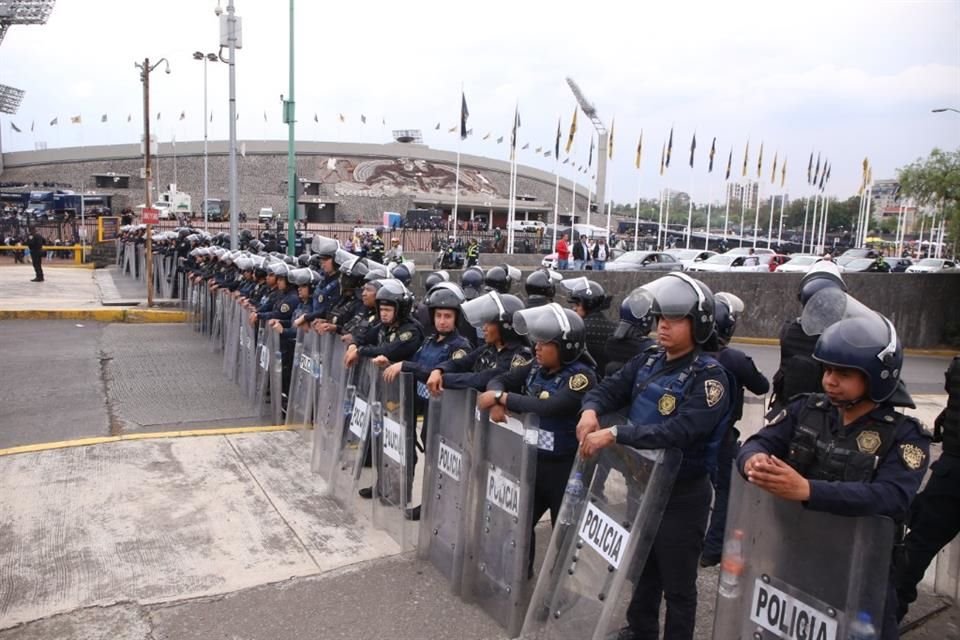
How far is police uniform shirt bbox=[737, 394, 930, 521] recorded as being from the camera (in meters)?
2.45

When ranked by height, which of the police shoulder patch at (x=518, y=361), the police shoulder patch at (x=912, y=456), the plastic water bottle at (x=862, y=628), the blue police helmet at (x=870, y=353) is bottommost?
the plastic water bottle at (x=862, y=628)

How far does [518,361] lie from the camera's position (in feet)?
14.6

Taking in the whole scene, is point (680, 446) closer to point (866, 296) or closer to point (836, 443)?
point (836, 443)

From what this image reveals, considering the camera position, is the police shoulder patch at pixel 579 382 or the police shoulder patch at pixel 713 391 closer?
the police shoulder patch at pixel 713 391

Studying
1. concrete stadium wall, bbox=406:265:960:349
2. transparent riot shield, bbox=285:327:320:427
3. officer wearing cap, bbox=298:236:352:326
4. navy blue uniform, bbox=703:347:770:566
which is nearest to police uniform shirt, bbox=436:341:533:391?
navy blue uniform, bbox=703:347:770:566

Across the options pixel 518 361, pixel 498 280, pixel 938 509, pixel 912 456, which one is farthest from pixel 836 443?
pixel 498 280

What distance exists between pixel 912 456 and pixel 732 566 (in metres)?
0.75

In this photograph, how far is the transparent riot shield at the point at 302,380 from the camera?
273 inches

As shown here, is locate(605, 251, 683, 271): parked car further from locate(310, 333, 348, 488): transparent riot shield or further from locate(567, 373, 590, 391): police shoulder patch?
locate(567, 373, 590, 391): police shoulder patch

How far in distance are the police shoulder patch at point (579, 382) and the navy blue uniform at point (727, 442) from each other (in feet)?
3.94

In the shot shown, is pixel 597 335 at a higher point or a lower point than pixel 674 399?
lower

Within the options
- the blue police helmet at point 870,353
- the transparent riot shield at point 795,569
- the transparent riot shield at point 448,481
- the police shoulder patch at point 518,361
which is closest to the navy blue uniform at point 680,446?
the transparent riot shield at point 795,569

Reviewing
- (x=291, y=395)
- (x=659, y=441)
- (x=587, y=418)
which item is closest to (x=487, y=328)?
(x=587, y=418)

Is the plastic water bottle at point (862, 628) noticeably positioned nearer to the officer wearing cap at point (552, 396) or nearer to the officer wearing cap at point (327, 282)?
the officer wearing cap at point (552, 396)
